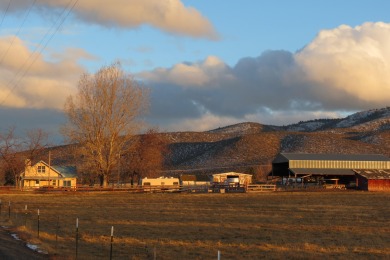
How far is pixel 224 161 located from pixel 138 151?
9030 centimetres

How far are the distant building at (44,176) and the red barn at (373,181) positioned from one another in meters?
49.7

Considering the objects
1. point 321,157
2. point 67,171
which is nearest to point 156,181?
point 67,171

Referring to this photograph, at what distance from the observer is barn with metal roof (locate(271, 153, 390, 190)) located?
107m

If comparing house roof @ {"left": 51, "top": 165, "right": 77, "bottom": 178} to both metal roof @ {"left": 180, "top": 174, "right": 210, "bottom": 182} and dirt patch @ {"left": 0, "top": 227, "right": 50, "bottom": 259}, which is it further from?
dirt patch @ {"left": 0, "top": 227, "right": 50, "bottom": 259}

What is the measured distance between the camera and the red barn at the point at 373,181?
9012cm

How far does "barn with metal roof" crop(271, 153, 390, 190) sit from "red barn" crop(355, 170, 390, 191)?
1001 cm

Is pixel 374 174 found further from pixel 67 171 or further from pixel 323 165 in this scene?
pixel 67 171

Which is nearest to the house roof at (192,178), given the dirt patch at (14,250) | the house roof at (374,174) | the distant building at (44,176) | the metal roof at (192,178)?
the metal roof at (192,178)

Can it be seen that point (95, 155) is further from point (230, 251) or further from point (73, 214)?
point (230, 251)

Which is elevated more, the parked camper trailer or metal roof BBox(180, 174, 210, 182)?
metal roof BBox(180, 174, 210, 182)

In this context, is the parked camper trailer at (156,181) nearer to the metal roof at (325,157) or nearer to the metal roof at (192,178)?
the metal roof at (192,178)

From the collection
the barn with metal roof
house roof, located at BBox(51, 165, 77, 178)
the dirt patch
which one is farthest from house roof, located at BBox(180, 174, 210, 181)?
the dirt patch

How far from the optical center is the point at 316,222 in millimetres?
34094

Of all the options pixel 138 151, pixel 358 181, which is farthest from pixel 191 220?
pixel 138 151
